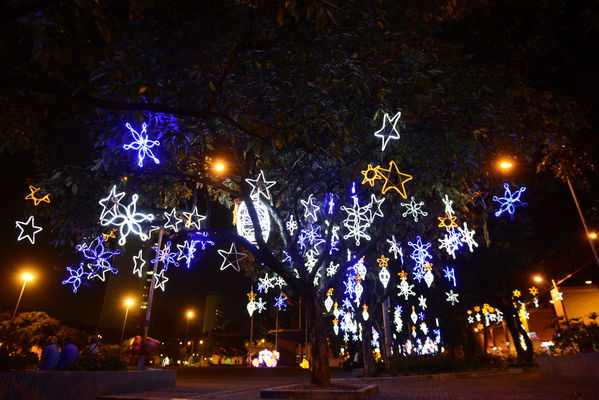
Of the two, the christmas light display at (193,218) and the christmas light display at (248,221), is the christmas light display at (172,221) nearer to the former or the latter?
the christmas light display at (193,218)

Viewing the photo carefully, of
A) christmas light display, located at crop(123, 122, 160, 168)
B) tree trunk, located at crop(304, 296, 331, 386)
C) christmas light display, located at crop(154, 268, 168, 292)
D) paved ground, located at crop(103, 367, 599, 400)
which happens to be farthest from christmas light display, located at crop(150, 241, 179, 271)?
tree trunk, located at crop(304, 296, 331, 386)

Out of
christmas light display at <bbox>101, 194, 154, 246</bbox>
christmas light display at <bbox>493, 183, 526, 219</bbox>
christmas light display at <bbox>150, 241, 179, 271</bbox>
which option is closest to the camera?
christmas light display at <bbox>101, 194, 154, 246</bbox>

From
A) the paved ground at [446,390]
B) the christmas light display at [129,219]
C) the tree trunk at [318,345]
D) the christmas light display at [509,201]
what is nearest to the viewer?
the paved ground at [446,390]

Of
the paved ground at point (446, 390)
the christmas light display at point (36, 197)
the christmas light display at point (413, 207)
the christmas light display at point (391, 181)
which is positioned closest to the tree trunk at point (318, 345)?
the paved ground at point (446, 390)

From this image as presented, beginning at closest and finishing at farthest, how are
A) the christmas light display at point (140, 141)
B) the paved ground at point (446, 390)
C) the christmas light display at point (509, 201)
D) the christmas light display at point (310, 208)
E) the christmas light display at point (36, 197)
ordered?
the christmas light display at point (140, 141)
the paved ground at point (446, 390)
the christmas light display at point (36, 197)
the christmas light display at point (509, 201)
the christmas light display at point (310, 208)

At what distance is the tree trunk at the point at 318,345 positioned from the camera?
10258 millimetres

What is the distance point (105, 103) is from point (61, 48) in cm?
140

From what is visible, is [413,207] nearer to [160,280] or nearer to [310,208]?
[310,208]

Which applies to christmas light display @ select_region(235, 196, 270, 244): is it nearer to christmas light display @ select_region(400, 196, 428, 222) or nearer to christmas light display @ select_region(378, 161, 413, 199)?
christmas light display @ select_region(378, 161, 413, 199)

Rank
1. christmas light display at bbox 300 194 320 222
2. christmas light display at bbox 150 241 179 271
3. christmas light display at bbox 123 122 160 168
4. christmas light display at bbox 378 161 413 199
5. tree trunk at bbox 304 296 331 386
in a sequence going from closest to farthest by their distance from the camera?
1. christmas light display at bbox 123 122 160 168
2. christmas light display at bbox 378 161 413 199
3. tree trunk at bbox 304 296 331 386
4. christmas light display at bbox 300 194 320 222
5. christmas light display at bbox 150 241 179 271

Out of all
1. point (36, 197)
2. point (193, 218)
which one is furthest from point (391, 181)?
point (36, 197)

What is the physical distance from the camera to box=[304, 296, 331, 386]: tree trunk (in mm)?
10258

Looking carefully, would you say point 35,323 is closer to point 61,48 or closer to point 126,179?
point 126,179

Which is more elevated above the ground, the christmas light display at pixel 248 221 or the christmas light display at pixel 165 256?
the christmas light display at pixel 248 221
